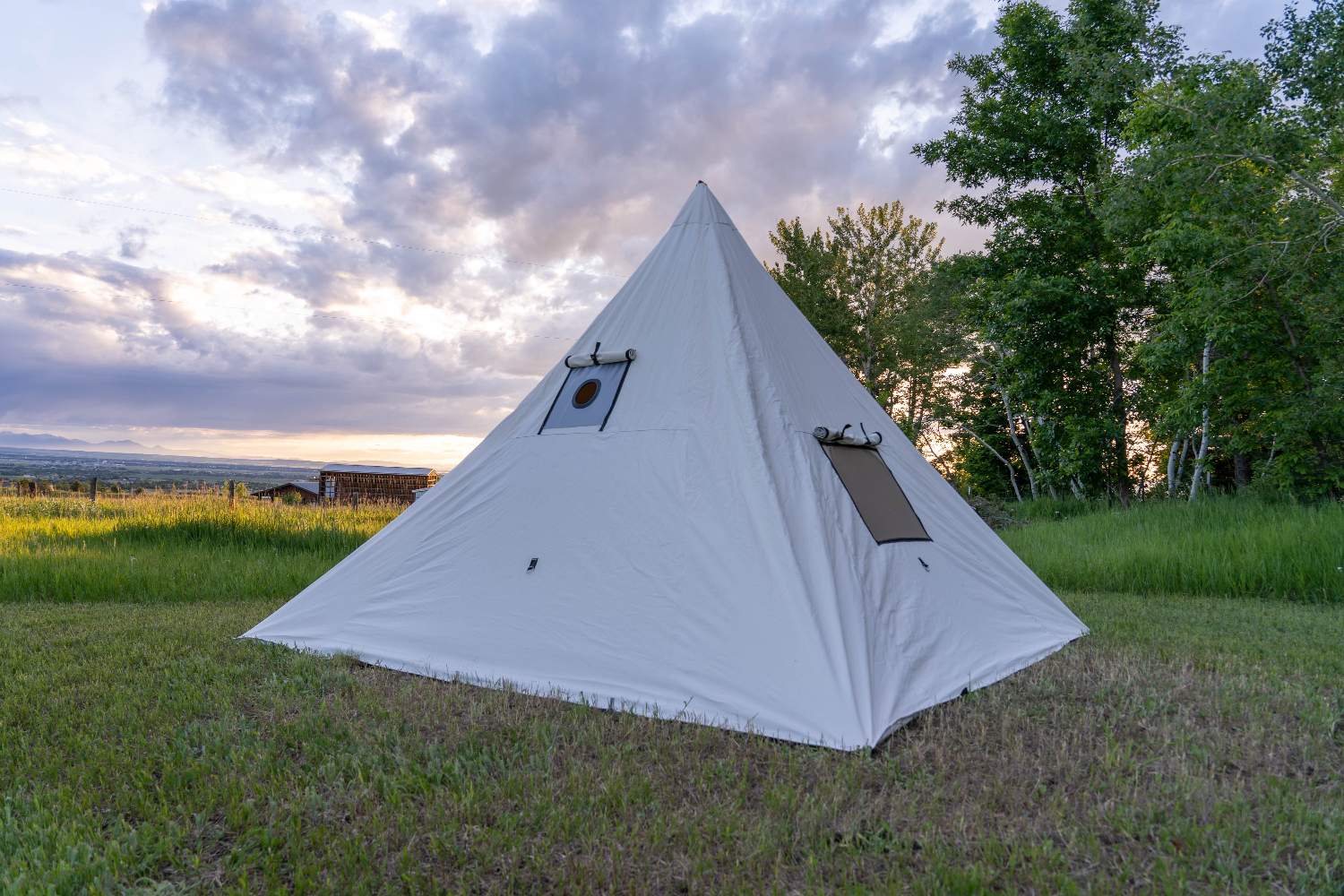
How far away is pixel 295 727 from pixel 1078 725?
3258 millimetres

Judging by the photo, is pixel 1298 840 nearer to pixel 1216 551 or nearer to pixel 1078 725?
pixel 1078 725

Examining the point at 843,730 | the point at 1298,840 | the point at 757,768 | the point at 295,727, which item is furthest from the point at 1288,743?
the point at 295,727

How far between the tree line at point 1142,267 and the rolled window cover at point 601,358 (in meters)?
9.53

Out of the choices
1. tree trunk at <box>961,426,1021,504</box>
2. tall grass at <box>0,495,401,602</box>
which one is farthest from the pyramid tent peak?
tree trunk at <box>961,426,1021,504</box>

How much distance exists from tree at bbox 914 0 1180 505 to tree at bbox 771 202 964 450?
8431 mm

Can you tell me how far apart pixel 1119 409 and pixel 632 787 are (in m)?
15.4

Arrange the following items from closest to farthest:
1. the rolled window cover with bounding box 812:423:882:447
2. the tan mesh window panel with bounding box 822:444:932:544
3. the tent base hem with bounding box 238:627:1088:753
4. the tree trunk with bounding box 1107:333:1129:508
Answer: the tent base hem with bounding box 238:627:1088:753, the tan mesh window panel with bounding box 822:444:932:544, the rolled window cover with bounding box 812:423:882:447, the tree trunk with bounding box 1107:333:1129:508

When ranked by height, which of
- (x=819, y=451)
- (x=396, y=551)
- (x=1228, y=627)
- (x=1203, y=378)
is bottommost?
(x=1228, y=627)

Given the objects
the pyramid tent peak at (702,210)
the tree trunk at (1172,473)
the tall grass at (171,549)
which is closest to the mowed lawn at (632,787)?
the tall grass at (171,549)

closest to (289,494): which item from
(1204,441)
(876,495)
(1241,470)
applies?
(1204,441)

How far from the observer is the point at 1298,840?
7.68 ft

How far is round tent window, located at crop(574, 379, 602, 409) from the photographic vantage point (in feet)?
15.7

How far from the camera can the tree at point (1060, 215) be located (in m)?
14.2

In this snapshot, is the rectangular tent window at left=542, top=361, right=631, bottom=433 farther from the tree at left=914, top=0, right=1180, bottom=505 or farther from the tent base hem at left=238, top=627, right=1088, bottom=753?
the tree at left=914, top=0, right=1180, bottom=505
